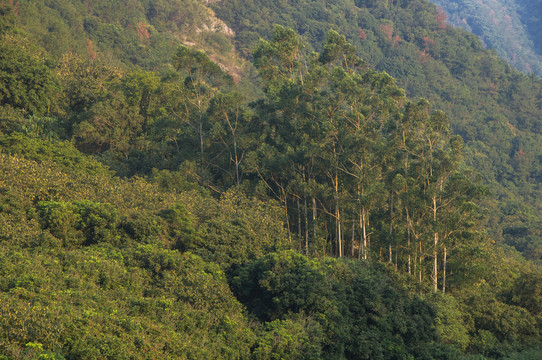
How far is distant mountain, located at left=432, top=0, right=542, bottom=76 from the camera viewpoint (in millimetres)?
91750

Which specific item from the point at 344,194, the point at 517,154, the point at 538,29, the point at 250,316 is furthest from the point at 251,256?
the point at 538,29

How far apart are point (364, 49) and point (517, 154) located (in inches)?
958

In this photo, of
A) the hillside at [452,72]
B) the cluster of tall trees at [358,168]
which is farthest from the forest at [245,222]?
the hillside at [452,72]

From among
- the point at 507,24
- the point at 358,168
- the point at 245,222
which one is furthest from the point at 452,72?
the point at 245,222

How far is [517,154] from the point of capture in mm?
57500

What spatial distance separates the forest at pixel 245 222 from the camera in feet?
52.0

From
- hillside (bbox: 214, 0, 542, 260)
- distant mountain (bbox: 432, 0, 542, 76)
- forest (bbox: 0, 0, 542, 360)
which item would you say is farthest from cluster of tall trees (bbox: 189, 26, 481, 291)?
distant mountain (bbox: 432, 0, 542, 76)

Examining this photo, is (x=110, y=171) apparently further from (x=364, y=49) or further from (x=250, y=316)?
(x=364, y=49)

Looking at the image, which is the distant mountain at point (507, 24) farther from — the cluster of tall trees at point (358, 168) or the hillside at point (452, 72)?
the cluster of tall trees at point (358, 168)

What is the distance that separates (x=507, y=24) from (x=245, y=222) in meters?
86.8

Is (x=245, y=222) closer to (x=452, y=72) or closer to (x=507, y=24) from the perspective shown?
(x=452, y=72)

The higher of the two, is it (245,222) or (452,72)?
(245,222)

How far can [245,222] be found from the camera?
74.2 feet

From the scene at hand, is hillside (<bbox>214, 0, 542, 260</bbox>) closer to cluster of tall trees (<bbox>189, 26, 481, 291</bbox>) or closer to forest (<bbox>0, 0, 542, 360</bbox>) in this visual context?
forest (<bbox>0, 0, 542, 360</bbox>)
